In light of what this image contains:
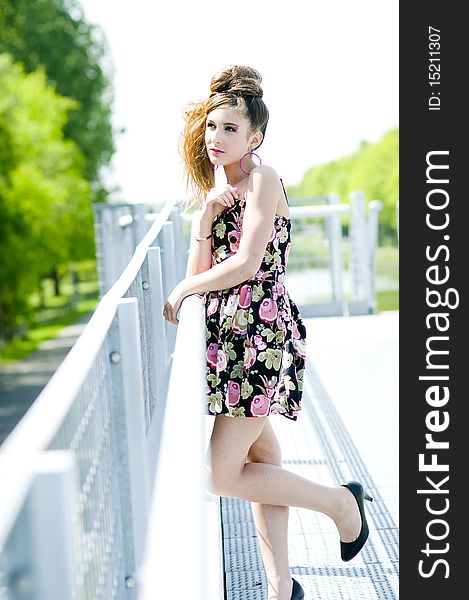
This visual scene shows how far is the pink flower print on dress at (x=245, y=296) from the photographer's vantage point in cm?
287

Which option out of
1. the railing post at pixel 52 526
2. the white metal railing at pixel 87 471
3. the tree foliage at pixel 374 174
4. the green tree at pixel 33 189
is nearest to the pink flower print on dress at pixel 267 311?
the white metal railing at pixel 87 471

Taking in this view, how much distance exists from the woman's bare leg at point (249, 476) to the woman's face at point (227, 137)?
0.74 metres

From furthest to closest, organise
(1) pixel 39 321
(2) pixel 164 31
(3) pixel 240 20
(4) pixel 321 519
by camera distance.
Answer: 1. (2) pixel 164 31
2. (3) pixel 240 20
3. (1) pixel 39 321
4. (4) pixel 321 519

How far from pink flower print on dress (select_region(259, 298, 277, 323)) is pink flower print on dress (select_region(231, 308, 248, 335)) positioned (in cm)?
5

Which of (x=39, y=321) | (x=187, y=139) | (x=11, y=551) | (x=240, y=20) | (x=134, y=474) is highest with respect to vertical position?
(x=240, y=20)

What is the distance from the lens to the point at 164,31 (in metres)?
69.5

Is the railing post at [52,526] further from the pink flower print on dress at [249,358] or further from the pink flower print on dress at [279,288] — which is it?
the pink flower print on dress at [279,288]

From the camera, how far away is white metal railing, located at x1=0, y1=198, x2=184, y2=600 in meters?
1.20

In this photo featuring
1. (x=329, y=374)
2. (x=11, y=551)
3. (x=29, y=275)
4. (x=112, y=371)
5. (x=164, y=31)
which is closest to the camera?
(x=11, y=551)

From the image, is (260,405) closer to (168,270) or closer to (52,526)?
(52,526)

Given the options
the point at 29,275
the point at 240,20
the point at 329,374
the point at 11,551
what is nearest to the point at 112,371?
the point at 11,551

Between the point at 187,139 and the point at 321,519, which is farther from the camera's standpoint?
the point at 321,519

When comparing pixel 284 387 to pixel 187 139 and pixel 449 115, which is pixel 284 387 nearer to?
pixel 187 139

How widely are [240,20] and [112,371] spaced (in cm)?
6035
